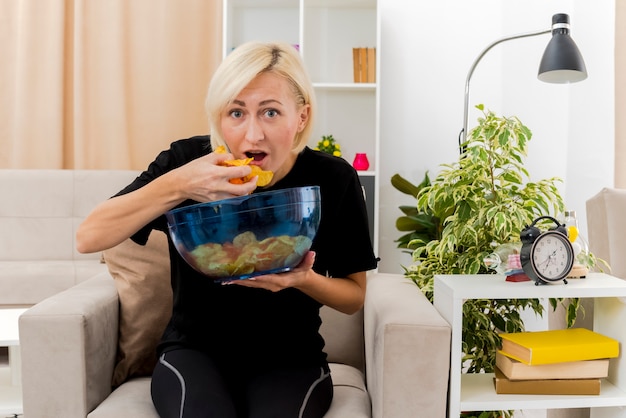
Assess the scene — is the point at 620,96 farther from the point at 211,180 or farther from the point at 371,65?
the point at 211,180

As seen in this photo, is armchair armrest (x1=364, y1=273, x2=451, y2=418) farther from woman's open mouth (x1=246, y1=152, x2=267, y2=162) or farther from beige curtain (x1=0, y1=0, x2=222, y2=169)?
beige curtain (x1=0, y1=0, x2=222, y2=169)

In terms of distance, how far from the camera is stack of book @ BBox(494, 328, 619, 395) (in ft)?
4.82

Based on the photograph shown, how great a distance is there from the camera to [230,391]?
4.13 feet

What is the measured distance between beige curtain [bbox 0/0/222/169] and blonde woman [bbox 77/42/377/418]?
7.91 ft

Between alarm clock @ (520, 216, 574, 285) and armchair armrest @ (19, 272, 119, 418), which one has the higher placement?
alarm clock @ (520, 216, 574, 285)

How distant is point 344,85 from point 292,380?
92.3 inches

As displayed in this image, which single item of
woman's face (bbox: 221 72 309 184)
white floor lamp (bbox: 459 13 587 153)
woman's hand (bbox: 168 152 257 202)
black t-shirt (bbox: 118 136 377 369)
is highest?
white floor lamp (bbox: 459 13 587 153)

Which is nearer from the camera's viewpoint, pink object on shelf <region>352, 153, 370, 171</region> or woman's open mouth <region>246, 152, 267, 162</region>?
woman's open mouth <region>246, 152, 267, 162</region>

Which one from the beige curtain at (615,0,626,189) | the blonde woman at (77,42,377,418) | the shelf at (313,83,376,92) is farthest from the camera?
the shelf at (313,83,376,92)

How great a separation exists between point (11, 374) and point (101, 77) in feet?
7.25

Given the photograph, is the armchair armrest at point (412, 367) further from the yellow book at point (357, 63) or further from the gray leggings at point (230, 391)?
the yellow book at point (357, 63)

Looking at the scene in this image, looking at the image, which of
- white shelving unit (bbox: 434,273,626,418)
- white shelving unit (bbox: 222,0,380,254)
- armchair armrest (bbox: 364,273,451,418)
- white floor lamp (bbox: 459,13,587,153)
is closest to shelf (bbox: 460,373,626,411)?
white shelving unit (bbox: 434,273,626,418)

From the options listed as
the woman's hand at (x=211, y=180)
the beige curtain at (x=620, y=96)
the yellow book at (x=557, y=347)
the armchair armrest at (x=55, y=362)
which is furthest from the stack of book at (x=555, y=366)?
the beige curtain at (x=620, y=96)

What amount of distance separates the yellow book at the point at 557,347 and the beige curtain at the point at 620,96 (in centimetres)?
107
